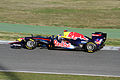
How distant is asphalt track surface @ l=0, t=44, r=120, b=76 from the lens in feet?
44.4

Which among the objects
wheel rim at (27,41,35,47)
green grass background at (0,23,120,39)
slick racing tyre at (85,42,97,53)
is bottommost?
green grass background at (0,23,120,39)

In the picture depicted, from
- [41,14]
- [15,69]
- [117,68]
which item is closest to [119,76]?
[117,68]

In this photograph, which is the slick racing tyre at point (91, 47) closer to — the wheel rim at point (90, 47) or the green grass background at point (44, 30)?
the wheel rim at point (90, 47)

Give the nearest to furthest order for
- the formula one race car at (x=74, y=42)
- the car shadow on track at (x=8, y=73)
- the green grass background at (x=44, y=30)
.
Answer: the car shadow on track at (x=8, y=73) → the formula one race car at (x=74, y=42) → the green grass background at (x=44, y=30)

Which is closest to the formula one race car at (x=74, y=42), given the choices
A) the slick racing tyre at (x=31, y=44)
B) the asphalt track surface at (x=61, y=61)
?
the slick racing tyre at (x=31, y=44)

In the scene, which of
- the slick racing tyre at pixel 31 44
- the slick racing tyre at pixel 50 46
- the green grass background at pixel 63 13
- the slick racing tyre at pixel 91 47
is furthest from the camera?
the green grass background at pixel 63 13

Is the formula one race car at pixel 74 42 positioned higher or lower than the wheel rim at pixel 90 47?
higher

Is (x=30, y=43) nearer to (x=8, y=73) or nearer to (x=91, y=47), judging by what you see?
(x=91, y=47)

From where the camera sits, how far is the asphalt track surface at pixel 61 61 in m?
13.5

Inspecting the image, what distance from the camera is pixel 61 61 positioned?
49.3ft

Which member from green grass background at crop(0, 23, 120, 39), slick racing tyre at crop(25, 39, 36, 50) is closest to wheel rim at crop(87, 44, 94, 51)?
slick racing tyre at crop(25, 39, 36, 50)

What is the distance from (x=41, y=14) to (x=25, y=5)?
22.1ft

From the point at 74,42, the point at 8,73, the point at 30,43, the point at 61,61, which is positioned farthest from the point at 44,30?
the point at 8,73

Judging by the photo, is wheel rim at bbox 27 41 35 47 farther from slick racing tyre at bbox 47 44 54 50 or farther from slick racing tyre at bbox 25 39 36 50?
slick racing tyre at bbox 47 44 54 50
